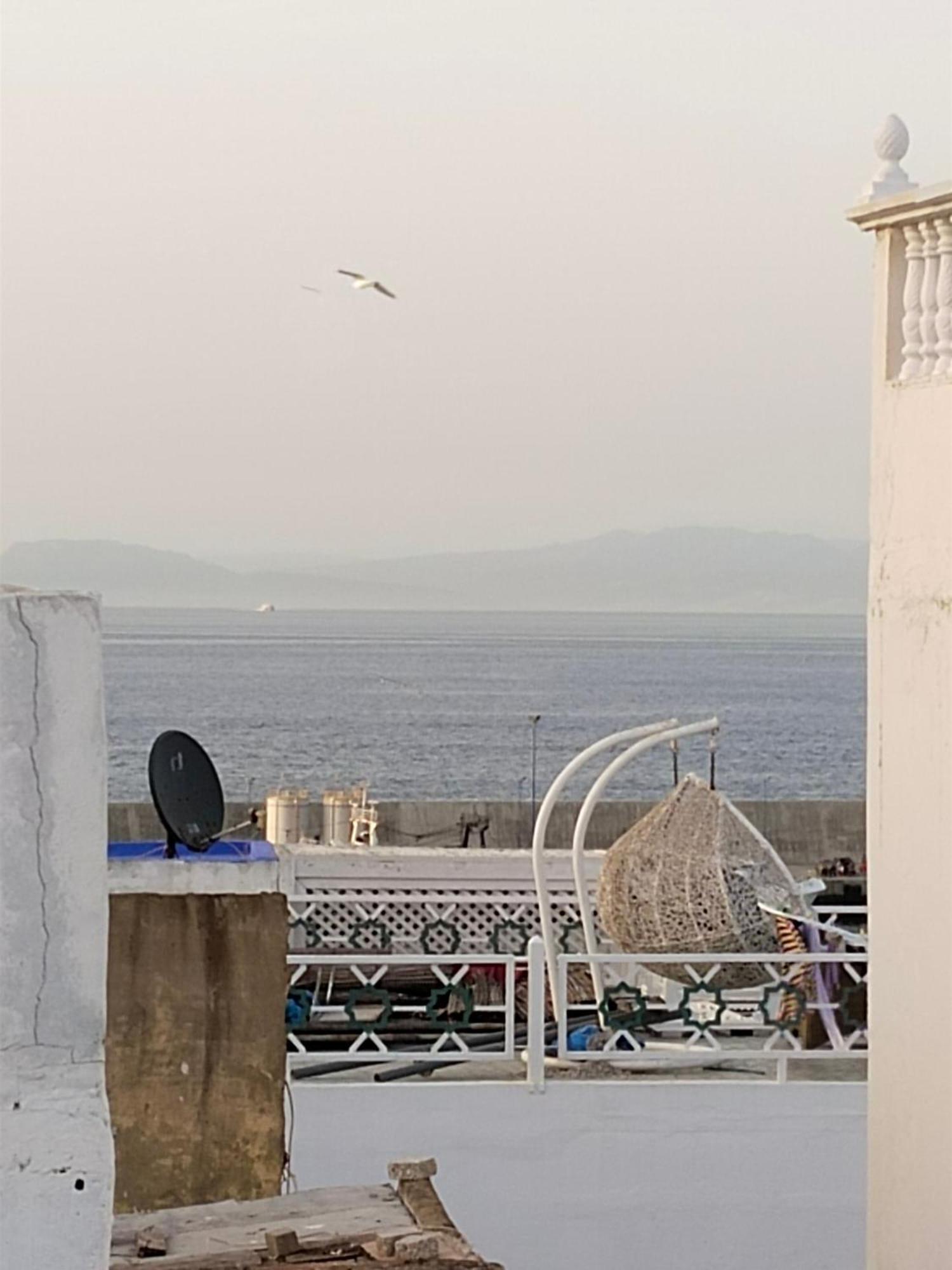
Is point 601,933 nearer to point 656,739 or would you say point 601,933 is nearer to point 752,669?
point 656,739

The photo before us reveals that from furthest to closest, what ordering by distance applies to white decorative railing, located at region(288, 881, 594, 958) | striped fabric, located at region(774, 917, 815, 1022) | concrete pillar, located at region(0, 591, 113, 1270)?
white decorative railing, located at region(288, 881, 594, 958)
striped fabric, located at region(774, 917, 815, 1022)
concrete pillar, located at region(0, 591, 113, 1270)

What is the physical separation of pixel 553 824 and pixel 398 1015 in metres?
13.3

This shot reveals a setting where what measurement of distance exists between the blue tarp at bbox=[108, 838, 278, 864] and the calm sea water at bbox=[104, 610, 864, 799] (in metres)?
57.1

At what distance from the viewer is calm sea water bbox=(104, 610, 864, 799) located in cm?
7775

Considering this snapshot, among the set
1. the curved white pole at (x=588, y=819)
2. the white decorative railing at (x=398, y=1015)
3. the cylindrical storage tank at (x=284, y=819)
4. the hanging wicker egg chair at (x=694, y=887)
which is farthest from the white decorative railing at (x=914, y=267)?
the cylindrical storage tank at (x=284, y=819)

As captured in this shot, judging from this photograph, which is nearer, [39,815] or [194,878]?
[39,815]

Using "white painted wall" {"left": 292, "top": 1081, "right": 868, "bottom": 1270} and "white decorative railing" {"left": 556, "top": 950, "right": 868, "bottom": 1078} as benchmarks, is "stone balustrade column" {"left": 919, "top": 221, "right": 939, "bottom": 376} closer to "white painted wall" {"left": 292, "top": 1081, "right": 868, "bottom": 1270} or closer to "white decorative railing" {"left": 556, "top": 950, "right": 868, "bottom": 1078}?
"white decorative railing" {"left": 556, "top": 950, "right": 868, "bottom": 1078}

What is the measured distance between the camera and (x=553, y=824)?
2389 cm

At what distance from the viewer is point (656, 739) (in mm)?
10664

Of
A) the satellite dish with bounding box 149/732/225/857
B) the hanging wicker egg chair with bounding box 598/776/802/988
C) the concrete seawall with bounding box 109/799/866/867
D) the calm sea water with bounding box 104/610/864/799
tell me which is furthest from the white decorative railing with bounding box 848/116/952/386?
the calm sea water with bounding box 104/610/864/799

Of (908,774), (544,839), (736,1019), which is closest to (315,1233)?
(908,774)

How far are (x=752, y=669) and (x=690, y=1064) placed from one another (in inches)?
4555

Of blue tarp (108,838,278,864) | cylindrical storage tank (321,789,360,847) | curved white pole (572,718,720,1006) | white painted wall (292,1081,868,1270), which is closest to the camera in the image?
blue tarp (108,838,278,864)

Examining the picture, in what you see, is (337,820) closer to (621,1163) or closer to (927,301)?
(621,1163)
